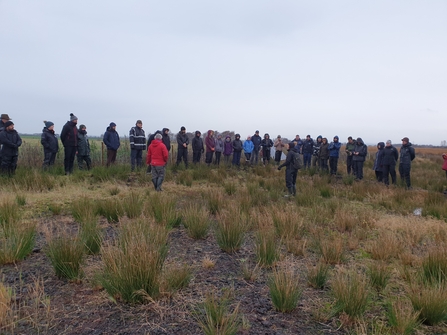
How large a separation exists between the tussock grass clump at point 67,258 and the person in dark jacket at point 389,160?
12.0 metres

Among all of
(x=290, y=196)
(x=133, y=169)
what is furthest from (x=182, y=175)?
(x=290, y=196)

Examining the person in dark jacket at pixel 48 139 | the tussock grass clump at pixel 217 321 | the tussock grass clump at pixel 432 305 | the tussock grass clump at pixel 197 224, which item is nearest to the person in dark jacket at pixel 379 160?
the tussock grass clump at pixel 197 224

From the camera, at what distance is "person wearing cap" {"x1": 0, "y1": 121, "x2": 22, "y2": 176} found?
8992 mm

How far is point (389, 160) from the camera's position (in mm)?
12508

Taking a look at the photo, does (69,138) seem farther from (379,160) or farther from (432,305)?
(379,160)

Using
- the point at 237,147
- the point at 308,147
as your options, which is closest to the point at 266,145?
the point at 237,147

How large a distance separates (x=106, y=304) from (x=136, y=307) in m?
0.31

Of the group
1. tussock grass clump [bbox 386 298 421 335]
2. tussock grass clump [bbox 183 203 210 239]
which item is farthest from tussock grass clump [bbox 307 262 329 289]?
tussock grass clump [bbox 183 203 210 239]

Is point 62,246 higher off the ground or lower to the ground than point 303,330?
higher

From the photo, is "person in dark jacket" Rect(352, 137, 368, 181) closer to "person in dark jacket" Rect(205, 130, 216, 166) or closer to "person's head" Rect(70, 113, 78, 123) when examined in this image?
"person in dark jacket" Rect(205, 130, 216, 166)

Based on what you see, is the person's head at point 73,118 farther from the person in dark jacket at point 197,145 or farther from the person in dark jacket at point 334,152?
the person in dark jacket at point 334,152

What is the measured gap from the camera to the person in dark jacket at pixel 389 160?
12.5 metres

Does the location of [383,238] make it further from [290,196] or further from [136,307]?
[290,196]

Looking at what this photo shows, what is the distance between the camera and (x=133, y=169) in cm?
1216
